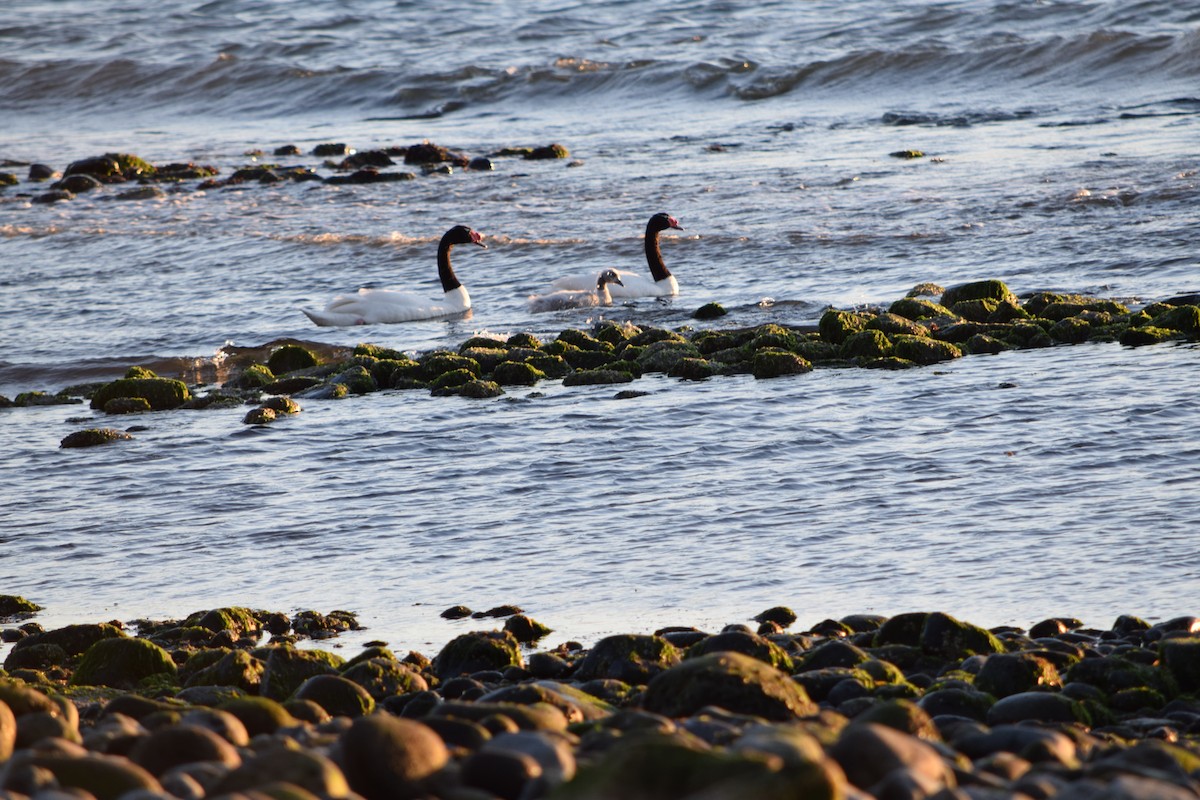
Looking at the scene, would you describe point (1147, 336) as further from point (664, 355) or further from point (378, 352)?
point (378, 352)

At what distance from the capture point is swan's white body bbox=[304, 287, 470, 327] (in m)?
12.9

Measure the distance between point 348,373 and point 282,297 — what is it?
4276 millimetres

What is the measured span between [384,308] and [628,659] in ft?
27.7

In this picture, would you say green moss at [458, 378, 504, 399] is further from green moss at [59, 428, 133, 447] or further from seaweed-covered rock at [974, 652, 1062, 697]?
seaweed-covered rock at [974, 652, 1062, 697]

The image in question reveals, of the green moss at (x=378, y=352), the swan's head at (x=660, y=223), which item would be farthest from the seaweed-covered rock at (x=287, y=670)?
the swan's head at (x=660, y=223)

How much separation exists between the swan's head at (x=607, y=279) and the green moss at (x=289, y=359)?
120 inches

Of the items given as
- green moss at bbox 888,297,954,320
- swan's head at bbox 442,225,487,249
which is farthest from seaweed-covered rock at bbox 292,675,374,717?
swan's head at bbox 442,225,487,249

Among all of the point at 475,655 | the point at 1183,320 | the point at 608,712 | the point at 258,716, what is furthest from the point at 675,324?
the point at 258,716

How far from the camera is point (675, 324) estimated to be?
12094mm

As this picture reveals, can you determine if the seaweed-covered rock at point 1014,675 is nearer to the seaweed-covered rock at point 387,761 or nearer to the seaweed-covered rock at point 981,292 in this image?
the seaweed-covered rock at point 387,761

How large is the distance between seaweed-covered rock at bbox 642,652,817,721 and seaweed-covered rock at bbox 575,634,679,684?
0.76 m

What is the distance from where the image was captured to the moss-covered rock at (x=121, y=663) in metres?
5.40

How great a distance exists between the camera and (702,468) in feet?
25.3

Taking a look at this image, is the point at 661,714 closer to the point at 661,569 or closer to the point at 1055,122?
the point at 661,569
